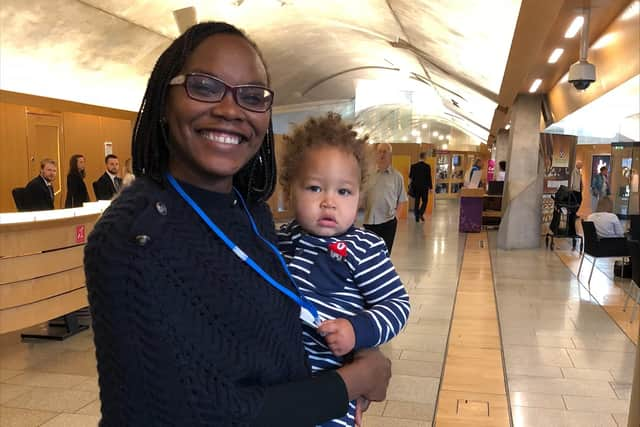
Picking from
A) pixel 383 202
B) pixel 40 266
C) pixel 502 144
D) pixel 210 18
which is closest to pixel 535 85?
pixel 383 202

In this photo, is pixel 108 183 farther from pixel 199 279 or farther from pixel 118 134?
pixel 199 279

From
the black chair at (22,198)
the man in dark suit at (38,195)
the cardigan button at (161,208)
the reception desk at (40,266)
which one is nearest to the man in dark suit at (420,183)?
the man in dark suit at (38,195)

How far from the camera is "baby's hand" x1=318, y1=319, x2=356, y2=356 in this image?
1121 millimetres

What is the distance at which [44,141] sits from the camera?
9.88 metres

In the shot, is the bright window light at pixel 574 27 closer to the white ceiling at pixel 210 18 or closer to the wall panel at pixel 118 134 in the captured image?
the white ceiling at pixel 210 18

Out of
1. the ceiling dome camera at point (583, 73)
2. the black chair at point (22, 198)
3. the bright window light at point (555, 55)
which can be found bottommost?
the black chair at point (22, 198)

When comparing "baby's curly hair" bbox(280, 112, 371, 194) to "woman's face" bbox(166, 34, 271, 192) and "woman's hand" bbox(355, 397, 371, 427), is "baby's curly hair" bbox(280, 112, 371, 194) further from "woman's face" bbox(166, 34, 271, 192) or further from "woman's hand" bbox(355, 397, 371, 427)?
"woman's hand" bbox(355, 397, 371, 427)

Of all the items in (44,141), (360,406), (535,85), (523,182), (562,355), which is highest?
(535,85)

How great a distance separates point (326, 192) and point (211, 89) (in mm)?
515

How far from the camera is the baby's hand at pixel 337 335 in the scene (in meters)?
1.12

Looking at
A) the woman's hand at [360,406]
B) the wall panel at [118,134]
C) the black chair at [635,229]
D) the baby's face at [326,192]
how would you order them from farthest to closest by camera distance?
the wall panel at [118,134]
the black chair at [635,229]
the baby's face at [326,192]
the woman's hand at [360,406]

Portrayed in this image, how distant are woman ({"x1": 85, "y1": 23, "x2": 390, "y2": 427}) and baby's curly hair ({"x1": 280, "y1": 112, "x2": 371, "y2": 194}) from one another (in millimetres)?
337

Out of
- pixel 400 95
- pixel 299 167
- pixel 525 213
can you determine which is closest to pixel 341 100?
pixel 400 95

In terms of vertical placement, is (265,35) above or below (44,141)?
above
